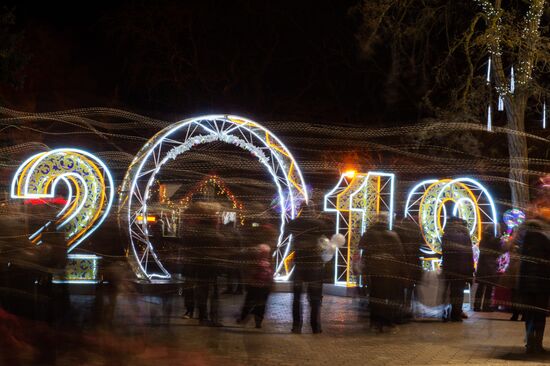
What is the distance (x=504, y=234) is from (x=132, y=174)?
21.7 ft

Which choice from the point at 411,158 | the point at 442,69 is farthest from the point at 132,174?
the point at 411,158

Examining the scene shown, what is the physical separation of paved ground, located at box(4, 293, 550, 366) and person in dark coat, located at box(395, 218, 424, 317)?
0.44 metres

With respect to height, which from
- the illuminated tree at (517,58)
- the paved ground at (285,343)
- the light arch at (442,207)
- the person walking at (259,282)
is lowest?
the paved ground at (285,343)

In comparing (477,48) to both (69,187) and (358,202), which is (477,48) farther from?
(69,187)

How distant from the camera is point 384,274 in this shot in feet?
33.2

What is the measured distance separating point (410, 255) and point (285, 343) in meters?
2.52

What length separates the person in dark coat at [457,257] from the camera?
37.7 feet

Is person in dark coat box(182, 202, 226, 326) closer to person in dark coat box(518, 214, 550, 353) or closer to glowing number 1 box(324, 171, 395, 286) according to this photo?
glowing number 1 box(324, 171, 395, 286)

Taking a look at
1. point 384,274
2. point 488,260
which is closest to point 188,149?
point 384,274

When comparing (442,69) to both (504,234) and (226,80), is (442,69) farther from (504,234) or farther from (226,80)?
(226,80)

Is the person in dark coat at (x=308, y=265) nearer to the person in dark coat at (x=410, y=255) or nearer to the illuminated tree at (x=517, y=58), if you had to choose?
the person in dark coat at (x=410, y=255)

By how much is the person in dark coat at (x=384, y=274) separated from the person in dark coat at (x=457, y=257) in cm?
155

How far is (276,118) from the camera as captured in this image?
973 inches

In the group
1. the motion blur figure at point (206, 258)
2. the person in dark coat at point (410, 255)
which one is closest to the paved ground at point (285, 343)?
the motion blur figure at point (206, 258)
